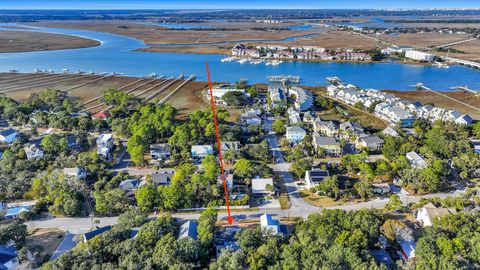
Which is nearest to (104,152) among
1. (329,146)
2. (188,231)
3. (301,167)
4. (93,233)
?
(93,233)

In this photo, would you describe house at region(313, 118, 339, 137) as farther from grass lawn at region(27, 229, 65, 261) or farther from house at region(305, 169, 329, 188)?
grass lawn at region(27, 229, 65, 261)

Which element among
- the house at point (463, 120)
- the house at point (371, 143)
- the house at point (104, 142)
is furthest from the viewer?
the house at point (463, 120)

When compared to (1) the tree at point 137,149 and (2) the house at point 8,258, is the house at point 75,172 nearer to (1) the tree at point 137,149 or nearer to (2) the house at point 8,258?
(1) the tree at point 137,149

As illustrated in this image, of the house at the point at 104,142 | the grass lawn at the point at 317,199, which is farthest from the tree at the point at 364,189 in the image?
the house at the point at 104,142

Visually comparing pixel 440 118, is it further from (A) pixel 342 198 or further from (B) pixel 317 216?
(B) pixel 317 216

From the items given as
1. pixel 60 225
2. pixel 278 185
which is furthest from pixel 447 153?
Answer: pixel 60 225

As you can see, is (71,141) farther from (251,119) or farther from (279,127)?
(279,127)
